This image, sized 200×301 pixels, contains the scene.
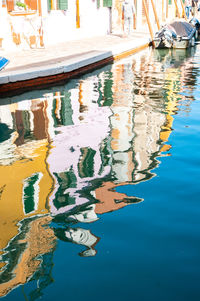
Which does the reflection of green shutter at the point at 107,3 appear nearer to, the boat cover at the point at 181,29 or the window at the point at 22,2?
the boat cover at the point at 181,29

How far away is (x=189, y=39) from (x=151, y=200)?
47.9 feet

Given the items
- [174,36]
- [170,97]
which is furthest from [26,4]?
[170,97]

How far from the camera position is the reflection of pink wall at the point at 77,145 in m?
4.13

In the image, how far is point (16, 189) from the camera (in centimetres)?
403

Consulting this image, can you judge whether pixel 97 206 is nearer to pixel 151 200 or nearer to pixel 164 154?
pixel 151 200

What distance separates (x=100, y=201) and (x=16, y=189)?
2.75 feet

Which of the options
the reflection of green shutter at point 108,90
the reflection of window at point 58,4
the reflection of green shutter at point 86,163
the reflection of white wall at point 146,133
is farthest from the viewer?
the reflection of window at point 58,4

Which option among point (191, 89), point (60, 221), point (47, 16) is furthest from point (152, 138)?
point (47, 16)

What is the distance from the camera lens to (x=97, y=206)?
3.66m

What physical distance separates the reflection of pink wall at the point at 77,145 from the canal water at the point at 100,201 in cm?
1

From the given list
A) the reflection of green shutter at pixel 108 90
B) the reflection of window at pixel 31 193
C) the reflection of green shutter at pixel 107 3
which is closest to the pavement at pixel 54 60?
the reflection of green shutter at pixel 108 90

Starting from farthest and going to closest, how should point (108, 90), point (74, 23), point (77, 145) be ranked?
1. point (74, 23)
2. point (108, 90)
3. point (77, 145)

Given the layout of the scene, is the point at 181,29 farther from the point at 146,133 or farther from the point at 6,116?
the point at 146,133

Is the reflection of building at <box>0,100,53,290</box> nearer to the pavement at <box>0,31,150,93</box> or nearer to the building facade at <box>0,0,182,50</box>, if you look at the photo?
the pavement at <box>0,31,150,93</box>
